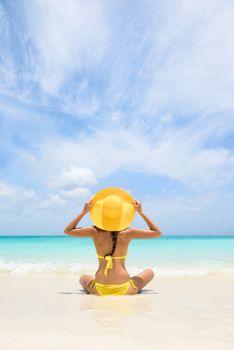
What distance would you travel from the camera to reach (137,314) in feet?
13.7

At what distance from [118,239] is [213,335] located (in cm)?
221

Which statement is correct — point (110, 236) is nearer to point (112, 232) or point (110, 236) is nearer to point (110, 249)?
point (112, 232)

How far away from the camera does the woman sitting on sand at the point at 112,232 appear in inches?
210

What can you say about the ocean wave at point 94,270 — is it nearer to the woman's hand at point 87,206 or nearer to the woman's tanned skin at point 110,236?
the woman's tanned skin at point 110,236

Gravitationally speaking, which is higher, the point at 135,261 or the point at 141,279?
the point at 135,261

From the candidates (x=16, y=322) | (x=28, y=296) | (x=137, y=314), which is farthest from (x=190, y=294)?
(x=16, y=322)

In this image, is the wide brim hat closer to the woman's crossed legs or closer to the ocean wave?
the woman's crossed legs

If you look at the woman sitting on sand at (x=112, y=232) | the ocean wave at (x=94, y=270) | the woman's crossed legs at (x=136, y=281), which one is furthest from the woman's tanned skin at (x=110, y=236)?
the ocean wave at (x=94, y=270)

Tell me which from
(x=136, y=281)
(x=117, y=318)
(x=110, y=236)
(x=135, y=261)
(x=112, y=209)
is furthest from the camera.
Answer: (x=135, y=261)

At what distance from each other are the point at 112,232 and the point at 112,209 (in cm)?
34

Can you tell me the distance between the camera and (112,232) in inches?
214

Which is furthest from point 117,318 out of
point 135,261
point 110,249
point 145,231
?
point 135,261

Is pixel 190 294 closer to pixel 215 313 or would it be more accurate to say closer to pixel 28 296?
pixel 215 313

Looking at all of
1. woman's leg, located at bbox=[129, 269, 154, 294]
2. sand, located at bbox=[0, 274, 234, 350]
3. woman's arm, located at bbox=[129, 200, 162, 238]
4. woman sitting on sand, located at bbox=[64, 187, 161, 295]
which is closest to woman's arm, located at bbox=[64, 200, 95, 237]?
woman sitting on sand, located at bbox=[64, 187, 161, 295]
